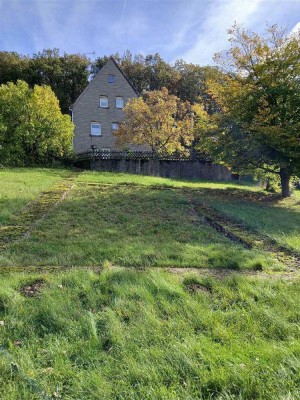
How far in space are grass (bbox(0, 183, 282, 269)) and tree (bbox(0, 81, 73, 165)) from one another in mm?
10960

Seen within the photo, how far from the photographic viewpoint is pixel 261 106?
11625 mm

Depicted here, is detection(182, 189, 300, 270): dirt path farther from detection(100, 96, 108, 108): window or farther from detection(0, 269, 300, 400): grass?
detection(100, 96, 108, 108): window

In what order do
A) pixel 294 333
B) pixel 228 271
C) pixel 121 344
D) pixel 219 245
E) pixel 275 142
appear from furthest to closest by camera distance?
1. pixel 275 142
2. pixel 219 245
3. pixel 228 271
4. pixel 294 333
5. pixel 121 344

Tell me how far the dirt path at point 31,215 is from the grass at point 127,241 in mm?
206

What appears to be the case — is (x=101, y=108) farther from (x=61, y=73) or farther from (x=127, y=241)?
(x=127, y=241)

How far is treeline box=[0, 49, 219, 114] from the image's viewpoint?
3181cm

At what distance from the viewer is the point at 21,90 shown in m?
17.7

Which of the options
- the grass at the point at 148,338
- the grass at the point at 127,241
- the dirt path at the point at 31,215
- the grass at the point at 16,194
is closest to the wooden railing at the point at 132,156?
the grass at the point at 16,194

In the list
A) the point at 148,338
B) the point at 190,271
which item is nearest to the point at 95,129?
the point at 190,271

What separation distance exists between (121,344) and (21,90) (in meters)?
18.7

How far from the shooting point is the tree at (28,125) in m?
17.3

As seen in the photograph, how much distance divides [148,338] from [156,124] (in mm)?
19099

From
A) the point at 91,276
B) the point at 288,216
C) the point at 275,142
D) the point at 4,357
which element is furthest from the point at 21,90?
the point at 4,357

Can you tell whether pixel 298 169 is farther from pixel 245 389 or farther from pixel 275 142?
Answer: pixel 245 389
